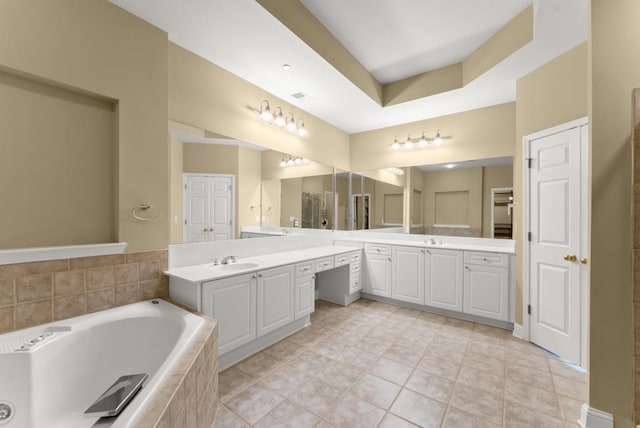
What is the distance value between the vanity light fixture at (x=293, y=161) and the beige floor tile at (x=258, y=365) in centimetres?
216

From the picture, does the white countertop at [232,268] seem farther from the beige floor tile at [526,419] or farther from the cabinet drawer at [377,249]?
the beige floor tile at [526,419]

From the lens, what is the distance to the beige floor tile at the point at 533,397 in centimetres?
170

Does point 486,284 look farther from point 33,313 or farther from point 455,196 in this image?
point 33,313

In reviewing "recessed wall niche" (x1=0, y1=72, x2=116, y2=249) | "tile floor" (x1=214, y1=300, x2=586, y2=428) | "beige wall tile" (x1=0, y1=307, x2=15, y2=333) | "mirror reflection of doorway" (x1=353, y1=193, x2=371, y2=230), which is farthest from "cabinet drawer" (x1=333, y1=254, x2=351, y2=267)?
"beige wall tile" (x1=0, y1=307, x2=15, y2=333)

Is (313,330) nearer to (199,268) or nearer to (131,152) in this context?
(199,268)

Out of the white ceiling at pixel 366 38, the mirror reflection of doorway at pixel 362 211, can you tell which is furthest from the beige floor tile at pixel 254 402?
the mirror reflection of doorway at pixel 362 211

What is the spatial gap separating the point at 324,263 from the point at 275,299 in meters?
0.82

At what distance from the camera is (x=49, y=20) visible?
62.1 inches

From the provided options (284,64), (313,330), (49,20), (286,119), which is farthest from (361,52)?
(313,330)

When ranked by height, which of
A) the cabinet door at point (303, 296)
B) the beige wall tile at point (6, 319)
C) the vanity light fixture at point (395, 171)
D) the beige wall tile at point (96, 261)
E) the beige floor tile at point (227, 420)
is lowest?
the beige floor tile at point (227, 420)

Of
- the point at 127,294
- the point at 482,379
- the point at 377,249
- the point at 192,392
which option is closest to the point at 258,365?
the point at 192,392

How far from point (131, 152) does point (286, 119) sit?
189 centimetres

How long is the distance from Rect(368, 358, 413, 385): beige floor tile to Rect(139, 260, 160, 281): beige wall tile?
1880mm

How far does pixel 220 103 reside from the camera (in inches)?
102
